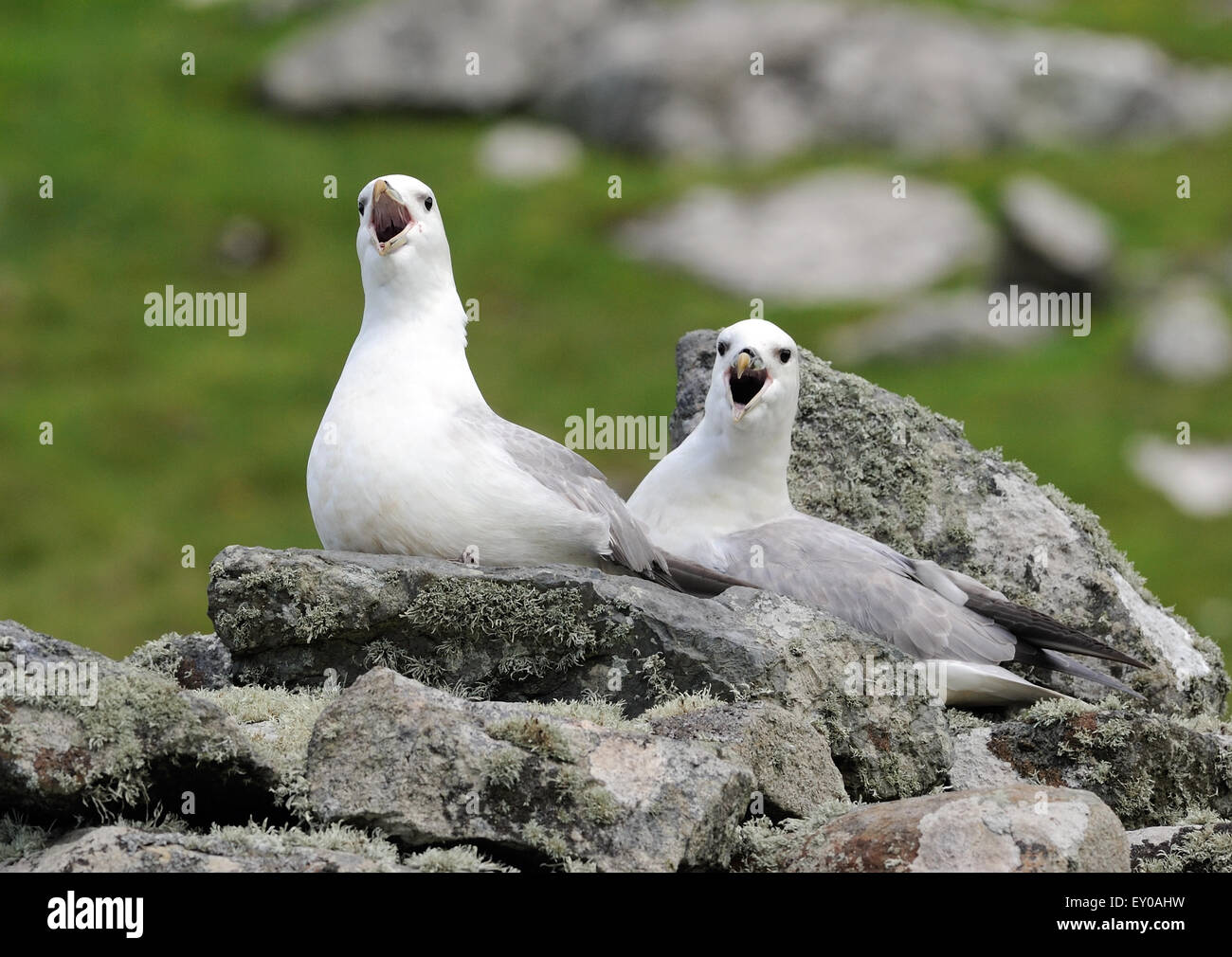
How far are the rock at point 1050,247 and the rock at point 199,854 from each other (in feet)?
94.9

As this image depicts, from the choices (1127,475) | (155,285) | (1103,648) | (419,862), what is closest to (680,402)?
(1103,648)

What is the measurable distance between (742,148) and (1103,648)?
32.0 m

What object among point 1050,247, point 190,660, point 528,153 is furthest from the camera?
point 528,153

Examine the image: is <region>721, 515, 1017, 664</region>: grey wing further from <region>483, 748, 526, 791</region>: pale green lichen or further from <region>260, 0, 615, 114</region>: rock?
<region>260, 0, 615, 114</region>: rock

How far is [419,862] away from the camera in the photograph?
5887 millimetres

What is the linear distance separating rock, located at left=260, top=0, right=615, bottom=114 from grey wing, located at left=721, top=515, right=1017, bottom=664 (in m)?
32.1

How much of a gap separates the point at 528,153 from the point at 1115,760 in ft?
110

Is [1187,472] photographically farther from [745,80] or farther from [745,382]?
[745,382]

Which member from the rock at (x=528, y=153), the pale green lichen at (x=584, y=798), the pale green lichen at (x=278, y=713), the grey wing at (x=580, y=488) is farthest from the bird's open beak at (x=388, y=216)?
the rock at (x=528, y=153)

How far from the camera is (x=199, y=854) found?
5750 millimetres

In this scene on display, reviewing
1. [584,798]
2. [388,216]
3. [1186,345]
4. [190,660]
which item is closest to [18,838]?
[584,798]

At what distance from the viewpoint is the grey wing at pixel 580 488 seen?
8.42 metres

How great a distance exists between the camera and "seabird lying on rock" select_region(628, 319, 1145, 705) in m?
9.07

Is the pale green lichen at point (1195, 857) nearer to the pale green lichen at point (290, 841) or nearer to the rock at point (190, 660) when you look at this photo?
the pale green lichen at point (290, 841)
